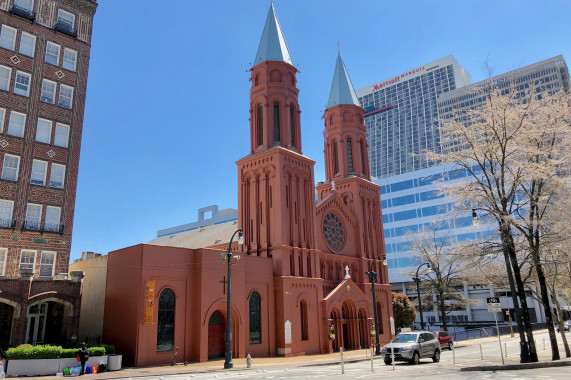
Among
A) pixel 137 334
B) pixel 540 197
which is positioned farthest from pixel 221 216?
pixel 540 197

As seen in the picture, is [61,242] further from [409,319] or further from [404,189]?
[404,189]

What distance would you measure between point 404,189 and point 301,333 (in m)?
53.3

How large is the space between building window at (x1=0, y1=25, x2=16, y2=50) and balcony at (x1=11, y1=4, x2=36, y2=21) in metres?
1.08

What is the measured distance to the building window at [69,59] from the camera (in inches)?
1211

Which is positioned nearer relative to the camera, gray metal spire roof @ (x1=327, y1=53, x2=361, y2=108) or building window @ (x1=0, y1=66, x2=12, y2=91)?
building window @ (x1=0, y1=66, x2=12, y2=91)

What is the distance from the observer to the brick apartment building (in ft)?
83.6

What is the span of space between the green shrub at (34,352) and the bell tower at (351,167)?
28.7 m

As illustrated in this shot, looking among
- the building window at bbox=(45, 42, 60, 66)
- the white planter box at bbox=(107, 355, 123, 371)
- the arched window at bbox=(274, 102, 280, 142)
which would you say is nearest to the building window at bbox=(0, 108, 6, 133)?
the building window at bbox=(45, 42, 60, 66)

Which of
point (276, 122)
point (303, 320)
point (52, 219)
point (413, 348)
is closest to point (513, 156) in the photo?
point (413, 348)

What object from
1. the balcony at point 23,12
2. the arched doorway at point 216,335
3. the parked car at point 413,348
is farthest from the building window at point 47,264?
the parked car at point 413,348

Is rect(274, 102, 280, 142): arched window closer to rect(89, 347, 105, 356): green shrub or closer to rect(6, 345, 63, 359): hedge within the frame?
rect(89, 347, 105, 356): green shrub

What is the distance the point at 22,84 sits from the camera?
93.7 ft

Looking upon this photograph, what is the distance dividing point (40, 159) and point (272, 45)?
22.4 metres

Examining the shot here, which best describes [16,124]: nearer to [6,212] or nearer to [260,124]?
[6,212]
